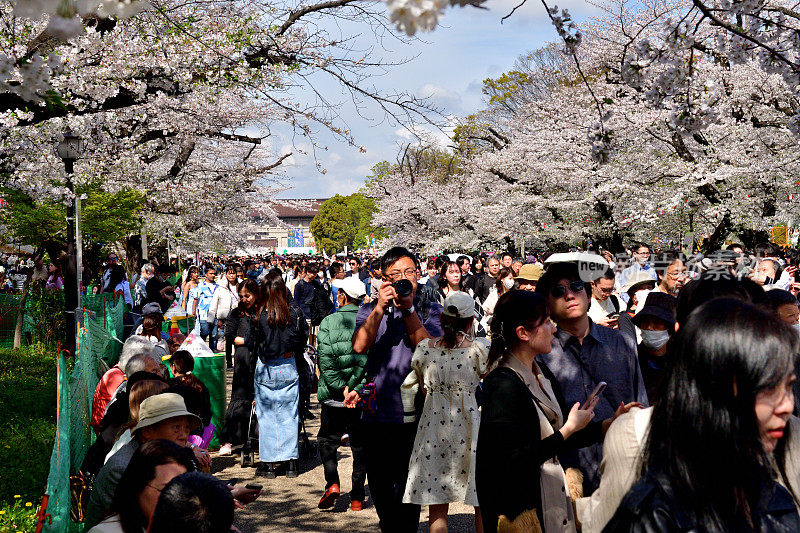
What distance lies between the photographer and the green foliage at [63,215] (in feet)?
54.2

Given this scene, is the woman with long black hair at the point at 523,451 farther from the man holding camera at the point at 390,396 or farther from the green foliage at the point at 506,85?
the green foliage at the point at 506,85

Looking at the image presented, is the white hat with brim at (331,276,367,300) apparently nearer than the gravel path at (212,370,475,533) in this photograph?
No

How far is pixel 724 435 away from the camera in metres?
1.63

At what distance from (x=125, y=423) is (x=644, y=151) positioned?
74.2 feet

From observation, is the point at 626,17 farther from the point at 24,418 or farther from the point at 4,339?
the point at 24,418

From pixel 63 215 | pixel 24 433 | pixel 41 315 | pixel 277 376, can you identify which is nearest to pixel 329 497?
pixel 277 376

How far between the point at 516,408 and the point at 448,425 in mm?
1628

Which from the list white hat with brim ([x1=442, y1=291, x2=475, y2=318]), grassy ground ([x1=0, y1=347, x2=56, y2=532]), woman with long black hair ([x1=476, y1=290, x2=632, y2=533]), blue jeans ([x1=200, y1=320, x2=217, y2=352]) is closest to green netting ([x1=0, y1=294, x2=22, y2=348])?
grassy ground ([x1=0, y1=347, x2=56, y2=532])

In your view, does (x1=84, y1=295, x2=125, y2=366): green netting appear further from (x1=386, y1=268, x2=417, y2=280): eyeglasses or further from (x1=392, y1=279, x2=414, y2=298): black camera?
(x1=392, y1=279, x2=414, y2=298): black camera

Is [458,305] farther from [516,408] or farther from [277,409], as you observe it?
[277,409]

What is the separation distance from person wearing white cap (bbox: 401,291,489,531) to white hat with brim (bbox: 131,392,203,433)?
58.0 inches

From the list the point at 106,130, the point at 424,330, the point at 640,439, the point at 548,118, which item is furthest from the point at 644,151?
the point at 640,439

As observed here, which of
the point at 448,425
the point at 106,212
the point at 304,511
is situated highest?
the point at 106,212

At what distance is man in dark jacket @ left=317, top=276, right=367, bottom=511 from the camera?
627cm
